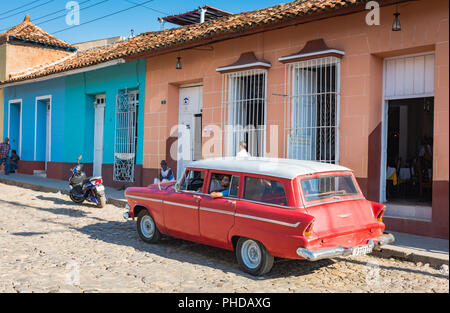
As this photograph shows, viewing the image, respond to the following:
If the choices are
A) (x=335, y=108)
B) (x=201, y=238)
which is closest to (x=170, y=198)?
(x=201, y=238)

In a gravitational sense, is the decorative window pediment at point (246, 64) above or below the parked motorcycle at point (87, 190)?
above

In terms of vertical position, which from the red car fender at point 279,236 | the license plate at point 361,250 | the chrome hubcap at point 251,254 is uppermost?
the red car fender at point 279,236

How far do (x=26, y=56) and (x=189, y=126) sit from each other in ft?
37.2

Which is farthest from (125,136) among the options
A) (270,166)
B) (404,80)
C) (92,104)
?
(270,166)

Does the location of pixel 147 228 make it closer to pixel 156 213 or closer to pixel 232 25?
pixel 156 213

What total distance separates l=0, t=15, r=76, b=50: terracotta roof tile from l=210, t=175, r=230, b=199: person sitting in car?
1665 cm

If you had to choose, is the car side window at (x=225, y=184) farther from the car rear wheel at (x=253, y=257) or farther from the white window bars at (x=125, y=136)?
the white window bars at (x=125, y=136)

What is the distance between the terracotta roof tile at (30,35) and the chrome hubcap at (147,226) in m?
15.3

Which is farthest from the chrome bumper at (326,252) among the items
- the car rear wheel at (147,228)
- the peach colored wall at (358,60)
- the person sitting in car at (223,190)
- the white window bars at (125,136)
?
the white window bars at (125,136)

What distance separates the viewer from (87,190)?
11.2 meters

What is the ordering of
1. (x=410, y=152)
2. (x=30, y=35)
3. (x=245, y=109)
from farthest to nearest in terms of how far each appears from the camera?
(x=30, y=35), (x=410, y=152), (x=245, y=109)

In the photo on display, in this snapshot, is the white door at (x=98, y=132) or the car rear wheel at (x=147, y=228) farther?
the white door at (x=98, y=132)

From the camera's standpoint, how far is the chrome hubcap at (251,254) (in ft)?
18.1
